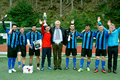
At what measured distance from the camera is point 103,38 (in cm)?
580

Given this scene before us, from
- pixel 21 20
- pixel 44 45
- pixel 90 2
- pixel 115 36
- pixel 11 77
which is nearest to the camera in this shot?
pixel 11 77

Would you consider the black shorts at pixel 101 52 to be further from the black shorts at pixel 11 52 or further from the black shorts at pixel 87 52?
the black shorts at pixel 11 52

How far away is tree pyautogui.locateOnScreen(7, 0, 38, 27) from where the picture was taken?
24.2 m

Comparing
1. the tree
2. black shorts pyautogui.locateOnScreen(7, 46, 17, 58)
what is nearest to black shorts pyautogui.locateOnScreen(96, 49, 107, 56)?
black shorts pyautogui.locateOnScreen(7, 46, 17, 58)

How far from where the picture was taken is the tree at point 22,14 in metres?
24.2

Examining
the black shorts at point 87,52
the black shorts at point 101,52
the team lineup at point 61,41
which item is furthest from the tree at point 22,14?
the black shorts at point 101,52

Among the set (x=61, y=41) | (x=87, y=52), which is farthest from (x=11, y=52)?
(x=87, y=52)

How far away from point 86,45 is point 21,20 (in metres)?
20.2

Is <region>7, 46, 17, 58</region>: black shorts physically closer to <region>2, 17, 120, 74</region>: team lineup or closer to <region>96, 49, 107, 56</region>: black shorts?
<region>2, 17, 120, 74</region>: team lineup

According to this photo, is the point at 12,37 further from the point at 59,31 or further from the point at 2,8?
the point at 2,8

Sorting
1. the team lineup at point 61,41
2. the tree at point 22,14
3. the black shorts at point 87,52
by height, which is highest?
the tree at point 22,14

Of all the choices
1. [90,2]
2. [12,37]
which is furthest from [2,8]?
[12,37]

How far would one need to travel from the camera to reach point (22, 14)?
24.9m

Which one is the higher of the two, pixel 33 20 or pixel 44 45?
pixel 33 20
